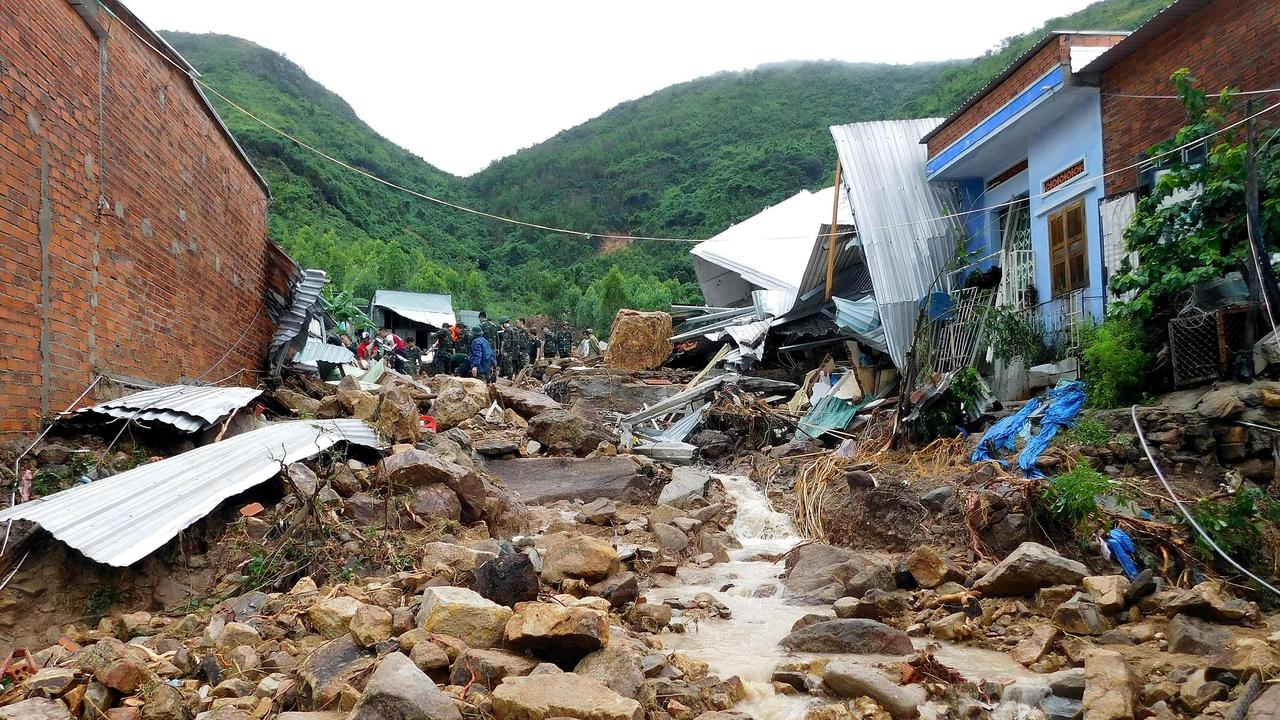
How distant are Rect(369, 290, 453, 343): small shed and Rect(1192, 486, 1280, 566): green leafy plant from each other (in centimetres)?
2483

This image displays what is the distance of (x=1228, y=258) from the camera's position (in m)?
7.13

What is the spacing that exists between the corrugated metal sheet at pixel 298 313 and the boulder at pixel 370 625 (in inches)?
285

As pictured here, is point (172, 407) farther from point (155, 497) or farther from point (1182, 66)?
point (1182, 66)

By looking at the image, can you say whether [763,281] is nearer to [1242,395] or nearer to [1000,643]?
[1242,395]

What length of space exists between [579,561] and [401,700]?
7.56 feet

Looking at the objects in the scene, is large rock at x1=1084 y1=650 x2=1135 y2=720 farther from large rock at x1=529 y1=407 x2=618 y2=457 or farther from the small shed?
the small shed

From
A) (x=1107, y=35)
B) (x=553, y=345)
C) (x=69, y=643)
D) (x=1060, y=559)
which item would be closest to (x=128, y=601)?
(x=69, y=643)

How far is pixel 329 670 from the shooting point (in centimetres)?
387

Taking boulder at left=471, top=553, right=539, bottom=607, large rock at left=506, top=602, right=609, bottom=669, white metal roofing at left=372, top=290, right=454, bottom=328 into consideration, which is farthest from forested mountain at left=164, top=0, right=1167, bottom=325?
large rock at left=506, top=602, right=609, bottom=669

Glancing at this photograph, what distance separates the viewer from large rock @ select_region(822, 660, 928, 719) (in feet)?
12.9

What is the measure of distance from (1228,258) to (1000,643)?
4.50 meters

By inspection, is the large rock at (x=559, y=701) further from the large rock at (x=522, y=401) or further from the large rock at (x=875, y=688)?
the large rock at (x=522, y=401)

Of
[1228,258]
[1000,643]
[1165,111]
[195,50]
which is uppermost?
[195,50]

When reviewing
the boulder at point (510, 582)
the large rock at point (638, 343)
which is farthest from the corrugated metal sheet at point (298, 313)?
the large rock at point (638, 343)
